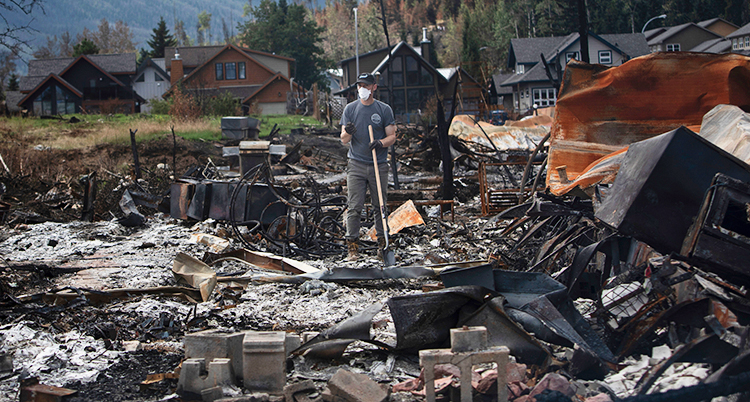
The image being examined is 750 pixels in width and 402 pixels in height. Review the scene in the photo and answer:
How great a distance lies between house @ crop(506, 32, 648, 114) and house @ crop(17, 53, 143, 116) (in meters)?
32.4

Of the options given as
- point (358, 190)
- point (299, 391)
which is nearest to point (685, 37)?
point (358, 190)

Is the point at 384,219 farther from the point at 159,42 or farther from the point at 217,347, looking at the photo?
the point at 159,42

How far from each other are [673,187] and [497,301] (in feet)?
3.88

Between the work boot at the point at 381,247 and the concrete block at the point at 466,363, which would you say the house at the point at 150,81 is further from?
the concrete block at the point at 466,363

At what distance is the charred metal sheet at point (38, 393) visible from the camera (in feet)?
9.37

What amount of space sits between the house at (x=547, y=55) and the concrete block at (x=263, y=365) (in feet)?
140

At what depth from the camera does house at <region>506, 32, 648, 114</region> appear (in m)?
44.9

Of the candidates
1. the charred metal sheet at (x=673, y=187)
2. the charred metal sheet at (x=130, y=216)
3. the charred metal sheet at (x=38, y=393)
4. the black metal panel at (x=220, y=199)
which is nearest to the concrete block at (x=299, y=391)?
Result: the charred metal sheet at (x=38, y=393)

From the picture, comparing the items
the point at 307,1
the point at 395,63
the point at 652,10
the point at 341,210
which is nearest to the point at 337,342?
the point at 341,210

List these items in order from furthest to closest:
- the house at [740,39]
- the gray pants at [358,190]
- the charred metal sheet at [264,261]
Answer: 1. the house at [740,39]
2. the gray pants at [358,190]
3. the charred metal sheet at [264,261]

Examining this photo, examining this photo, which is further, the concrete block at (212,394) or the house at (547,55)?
the house at (547,55)

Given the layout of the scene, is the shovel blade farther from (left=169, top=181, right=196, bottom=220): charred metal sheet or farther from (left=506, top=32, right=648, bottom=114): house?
(left=506, top=32, right=648, bottom=114): house

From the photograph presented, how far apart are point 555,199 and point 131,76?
2260 inches

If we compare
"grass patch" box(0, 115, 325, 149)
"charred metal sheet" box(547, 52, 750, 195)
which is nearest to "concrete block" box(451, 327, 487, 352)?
"charred metal sheet" box(547, 52, 750, 195)
